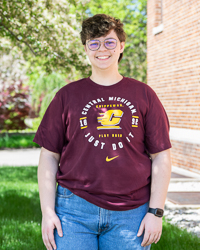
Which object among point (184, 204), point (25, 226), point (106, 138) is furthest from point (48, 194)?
point (184, 204)

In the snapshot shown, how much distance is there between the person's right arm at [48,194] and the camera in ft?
5.62

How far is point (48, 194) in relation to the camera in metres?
1.80

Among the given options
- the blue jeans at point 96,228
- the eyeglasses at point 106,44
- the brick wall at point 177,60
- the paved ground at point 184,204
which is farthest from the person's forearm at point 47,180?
the brick wall at point 177,60

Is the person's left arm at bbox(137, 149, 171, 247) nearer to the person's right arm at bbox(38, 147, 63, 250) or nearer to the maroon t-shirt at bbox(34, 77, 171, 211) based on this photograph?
the maroon t-shirt at bbox(34, 77, 171, 211)

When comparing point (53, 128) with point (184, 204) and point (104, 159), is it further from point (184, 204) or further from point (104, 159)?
point (184, 204)

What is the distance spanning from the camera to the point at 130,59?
22.4 m

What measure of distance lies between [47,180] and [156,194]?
1.91ft

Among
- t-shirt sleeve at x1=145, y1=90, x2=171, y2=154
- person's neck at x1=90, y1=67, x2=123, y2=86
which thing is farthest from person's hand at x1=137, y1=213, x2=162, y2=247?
person's neck at x1=90, y1=67, x2=123, y2=86

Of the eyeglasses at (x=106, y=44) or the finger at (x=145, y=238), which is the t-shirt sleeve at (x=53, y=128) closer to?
the eyeglasses at (x=106, y=44)

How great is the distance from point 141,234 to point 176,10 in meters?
8.15

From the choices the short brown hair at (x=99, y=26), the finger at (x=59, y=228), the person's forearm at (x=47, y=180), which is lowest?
the finger at (x=59, y=228)

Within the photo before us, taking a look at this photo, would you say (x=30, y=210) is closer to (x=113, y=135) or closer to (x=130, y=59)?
(x=113, y=135)

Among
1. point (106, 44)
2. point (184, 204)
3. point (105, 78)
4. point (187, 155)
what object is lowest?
point (184, 204)

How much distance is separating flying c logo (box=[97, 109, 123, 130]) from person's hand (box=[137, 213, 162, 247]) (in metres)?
0.49
